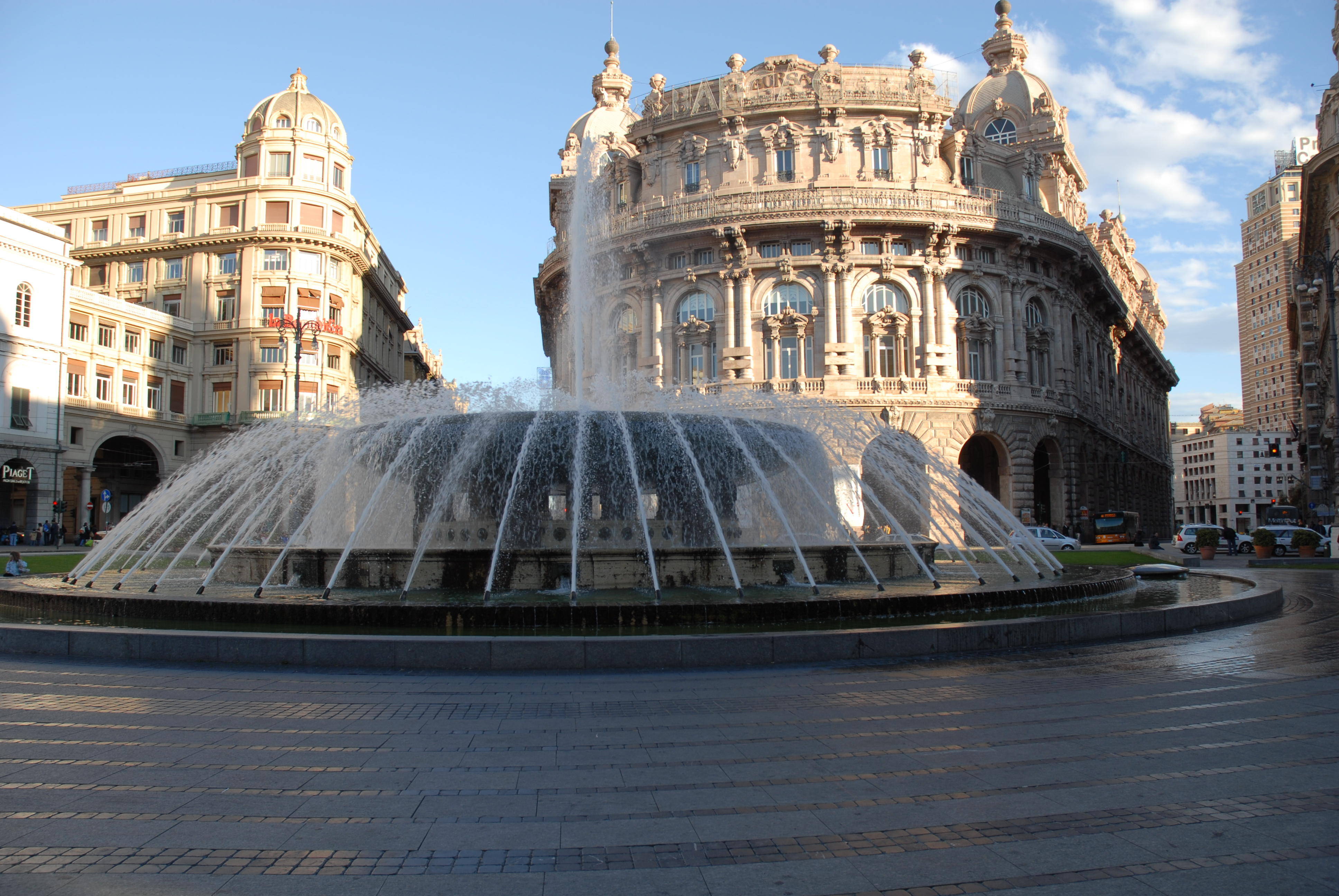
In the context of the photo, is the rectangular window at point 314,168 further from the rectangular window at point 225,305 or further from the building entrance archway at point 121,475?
the building entrance archway at point 121,475

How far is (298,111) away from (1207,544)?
177 ft

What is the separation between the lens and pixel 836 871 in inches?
156

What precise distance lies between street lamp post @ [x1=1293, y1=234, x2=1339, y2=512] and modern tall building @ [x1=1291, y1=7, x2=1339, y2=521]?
100mm

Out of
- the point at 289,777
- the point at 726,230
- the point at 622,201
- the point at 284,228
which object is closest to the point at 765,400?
the point at 726,230

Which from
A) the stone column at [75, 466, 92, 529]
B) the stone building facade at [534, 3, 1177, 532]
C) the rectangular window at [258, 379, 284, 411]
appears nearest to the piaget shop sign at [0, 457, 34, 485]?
the stone column at [75, 466, 92, 529]

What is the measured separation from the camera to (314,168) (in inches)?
2249

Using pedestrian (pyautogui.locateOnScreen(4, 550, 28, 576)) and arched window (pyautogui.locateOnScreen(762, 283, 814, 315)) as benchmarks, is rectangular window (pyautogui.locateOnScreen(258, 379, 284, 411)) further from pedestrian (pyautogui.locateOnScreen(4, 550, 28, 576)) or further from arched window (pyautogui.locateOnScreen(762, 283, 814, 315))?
pedestrian (pyautogui.locateOnScreen(4, 550, 28, 576))

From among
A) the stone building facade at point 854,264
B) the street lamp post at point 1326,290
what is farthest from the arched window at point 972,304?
the street lamp post at point 1326,290

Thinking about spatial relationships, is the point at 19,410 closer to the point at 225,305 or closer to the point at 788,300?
the point at 225,305

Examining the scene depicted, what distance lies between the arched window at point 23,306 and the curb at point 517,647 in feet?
139

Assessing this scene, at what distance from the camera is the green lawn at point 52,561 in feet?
74.7

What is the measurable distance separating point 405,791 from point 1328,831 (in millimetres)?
4680

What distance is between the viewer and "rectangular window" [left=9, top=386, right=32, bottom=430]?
43.8 m

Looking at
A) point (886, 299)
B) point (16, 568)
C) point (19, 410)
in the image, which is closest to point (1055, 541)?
point (886, 299)
